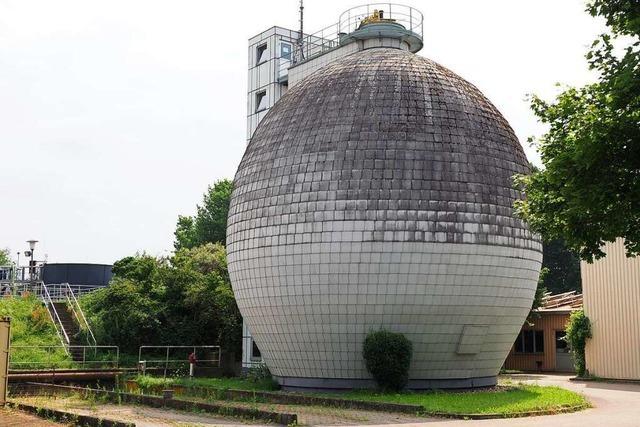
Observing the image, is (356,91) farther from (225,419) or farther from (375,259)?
(225,419)

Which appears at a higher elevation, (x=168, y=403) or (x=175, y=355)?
(x=175, y=355)

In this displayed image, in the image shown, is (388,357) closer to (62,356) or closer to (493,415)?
(493,415)

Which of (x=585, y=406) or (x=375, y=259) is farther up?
(x=375, y=259)

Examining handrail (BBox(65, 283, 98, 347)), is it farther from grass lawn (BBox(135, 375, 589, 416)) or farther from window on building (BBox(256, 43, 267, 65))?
window on building (BBox(256, 43, 267, 65))

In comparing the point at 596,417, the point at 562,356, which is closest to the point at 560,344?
the point at 562,356

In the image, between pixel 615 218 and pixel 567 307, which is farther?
pixel 567 307

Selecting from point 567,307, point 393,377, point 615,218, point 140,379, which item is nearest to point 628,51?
point 615,218

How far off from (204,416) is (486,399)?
26.3 feet

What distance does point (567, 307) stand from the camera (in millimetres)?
43156

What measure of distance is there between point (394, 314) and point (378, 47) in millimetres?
11813

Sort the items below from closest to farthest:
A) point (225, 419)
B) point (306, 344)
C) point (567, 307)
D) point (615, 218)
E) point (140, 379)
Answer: point (615, 218) < point (225, 419) < point (306, 344) < point (140, 379) < point (567, 307)

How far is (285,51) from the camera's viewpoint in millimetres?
41938

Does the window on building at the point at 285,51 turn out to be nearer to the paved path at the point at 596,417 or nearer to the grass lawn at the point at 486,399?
the grass lawn at the point at 486,399

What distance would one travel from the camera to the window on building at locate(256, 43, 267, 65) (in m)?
42.6
